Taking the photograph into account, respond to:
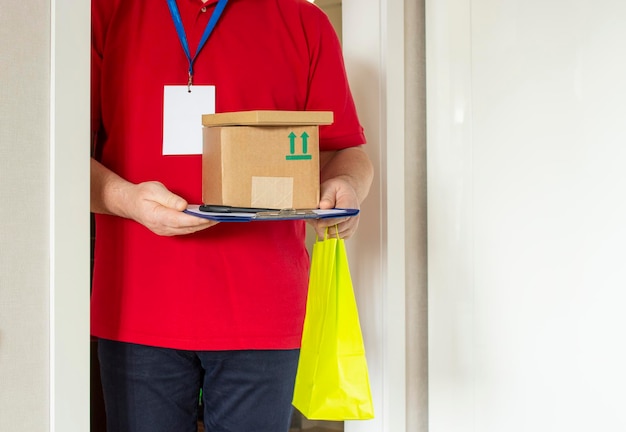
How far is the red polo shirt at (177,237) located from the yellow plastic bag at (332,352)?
0.20 feet

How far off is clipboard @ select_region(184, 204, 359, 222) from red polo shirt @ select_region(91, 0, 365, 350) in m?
0.13

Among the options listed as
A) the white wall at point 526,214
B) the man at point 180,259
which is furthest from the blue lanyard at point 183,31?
the white wall at point 526,214

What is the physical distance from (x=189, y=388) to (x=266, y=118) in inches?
21.0

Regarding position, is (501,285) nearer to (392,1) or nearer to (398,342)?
(398,342)

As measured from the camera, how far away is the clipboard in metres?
1.04

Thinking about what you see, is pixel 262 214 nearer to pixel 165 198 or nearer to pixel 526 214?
pixel 165 198

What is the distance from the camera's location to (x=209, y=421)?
1.30m

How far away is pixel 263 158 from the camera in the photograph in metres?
1.14

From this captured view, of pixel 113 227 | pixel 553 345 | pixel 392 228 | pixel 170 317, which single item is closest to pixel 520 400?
pixel 553 345

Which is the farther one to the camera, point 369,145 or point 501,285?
point 369,145

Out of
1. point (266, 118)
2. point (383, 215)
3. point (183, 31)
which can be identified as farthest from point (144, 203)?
point (383, 215)

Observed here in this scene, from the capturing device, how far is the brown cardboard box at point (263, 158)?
1.12 metres

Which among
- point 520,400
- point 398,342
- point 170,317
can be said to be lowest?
point 520,400

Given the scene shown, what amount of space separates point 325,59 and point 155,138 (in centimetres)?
40
